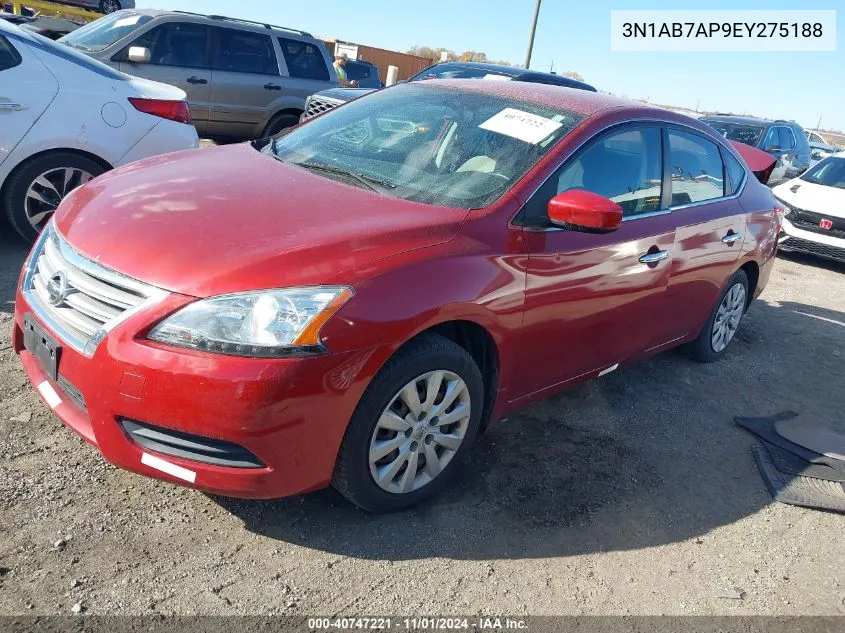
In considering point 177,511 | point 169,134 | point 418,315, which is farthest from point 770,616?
point 169,134

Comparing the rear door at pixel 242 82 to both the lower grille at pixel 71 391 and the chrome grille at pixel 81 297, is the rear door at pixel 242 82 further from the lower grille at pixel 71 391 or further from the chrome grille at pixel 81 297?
the lower grille at pixel 71 391

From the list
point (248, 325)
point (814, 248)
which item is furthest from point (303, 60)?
point (248, 325)

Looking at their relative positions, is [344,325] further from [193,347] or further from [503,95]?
[503,95]

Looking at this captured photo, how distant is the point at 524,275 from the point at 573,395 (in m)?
1.47

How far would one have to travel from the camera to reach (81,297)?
8.14 ft

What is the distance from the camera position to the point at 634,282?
11.9 feet

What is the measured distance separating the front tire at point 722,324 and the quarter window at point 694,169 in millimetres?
761

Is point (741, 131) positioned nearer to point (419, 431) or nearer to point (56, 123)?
point (56, 123)

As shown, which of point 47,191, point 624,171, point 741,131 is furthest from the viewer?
point 741,131

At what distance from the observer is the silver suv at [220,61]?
27.0 ft

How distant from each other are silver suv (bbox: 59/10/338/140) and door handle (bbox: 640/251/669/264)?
627 centimetres

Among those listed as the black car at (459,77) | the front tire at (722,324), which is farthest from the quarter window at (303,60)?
the front tire at (722,324)

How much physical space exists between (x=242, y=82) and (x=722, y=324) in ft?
22.2

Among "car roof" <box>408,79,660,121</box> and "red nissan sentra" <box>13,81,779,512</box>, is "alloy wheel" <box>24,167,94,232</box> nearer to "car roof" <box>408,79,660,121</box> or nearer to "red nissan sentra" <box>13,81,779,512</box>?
"red nissan sentra" <box>13,81,779,512</box>
